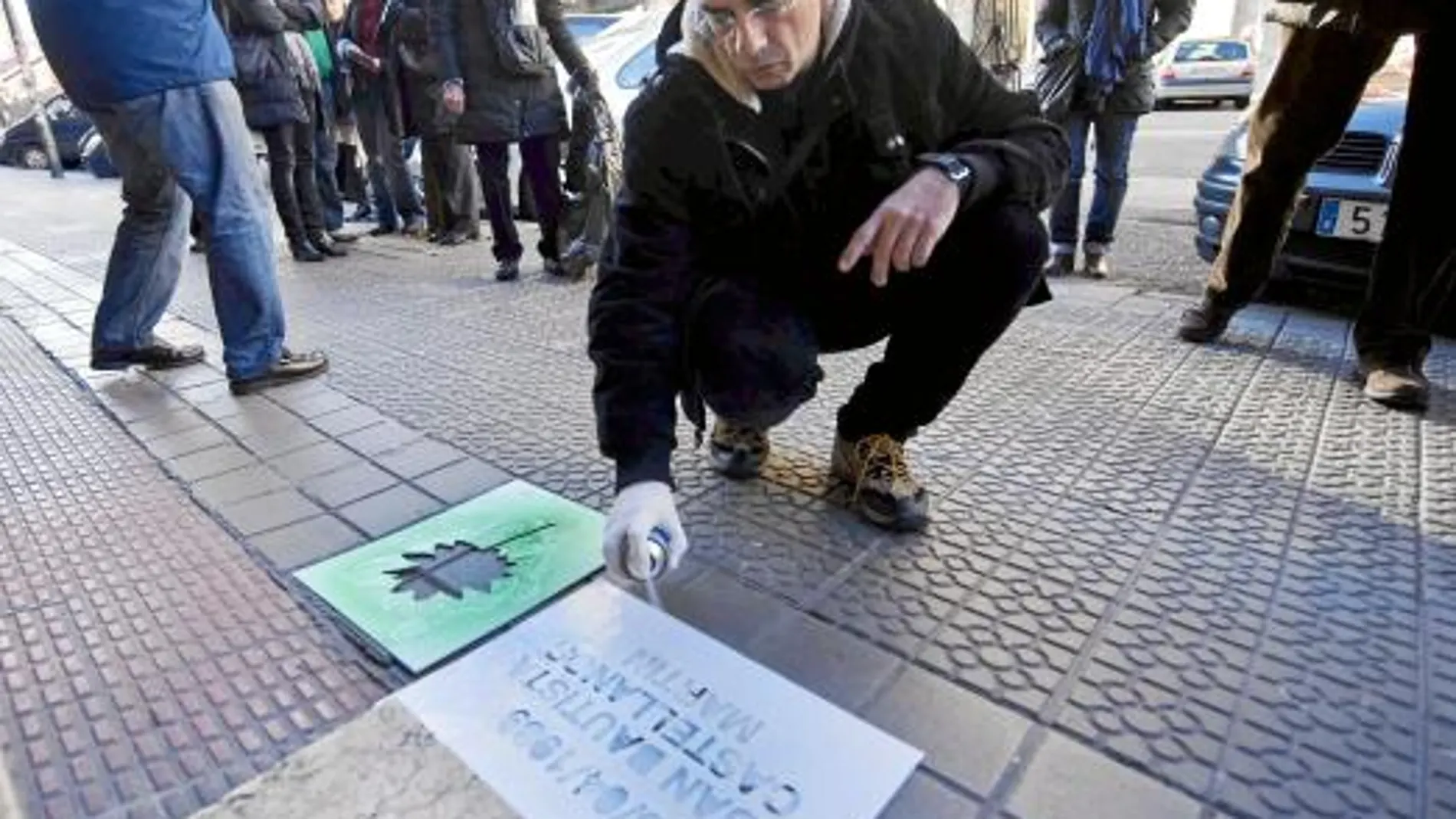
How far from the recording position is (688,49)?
1428mm

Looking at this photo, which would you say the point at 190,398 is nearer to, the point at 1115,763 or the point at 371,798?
the point at 371,798

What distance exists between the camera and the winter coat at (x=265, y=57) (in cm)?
404

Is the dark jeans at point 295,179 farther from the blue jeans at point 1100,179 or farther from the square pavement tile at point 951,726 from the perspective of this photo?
the square pavement tile at point 951,726

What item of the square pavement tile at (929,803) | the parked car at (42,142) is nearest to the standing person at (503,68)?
the square pavement tile at (929,803)

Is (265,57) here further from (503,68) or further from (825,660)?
(825,660)

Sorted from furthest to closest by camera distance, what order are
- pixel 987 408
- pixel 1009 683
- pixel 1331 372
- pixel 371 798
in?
pixel 1331 372, pixel 987 408, pixel 1009 683, pixel 371 798

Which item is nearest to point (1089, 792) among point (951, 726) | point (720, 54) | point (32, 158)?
point (951, 726)

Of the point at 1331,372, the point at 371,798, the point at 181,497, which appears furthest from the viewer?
the point at 1331,372

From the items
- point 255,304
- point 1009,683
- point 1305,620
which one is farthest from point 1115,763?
point 255,304

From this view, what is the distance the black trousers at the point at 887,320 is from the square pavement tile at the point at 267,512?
3.01 ft

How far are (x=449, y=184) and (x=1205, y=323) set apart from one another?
4.14m

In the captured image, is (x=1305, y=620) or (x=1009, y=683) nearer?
(x=1009, y=683)

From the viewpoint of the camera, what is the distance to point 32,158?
1709 centimetres

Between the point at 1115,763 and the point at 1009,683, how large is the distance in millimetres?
183
